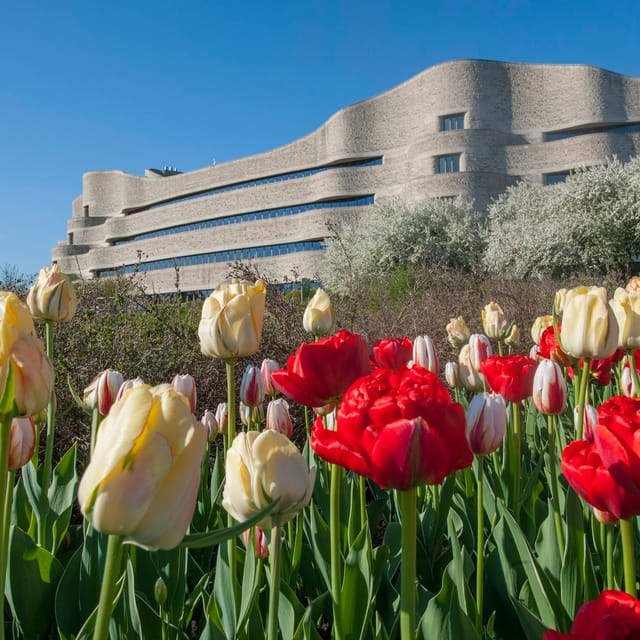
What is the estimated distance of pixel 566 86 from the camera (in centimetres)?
3434

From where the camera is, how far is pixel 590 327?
133 centimetres

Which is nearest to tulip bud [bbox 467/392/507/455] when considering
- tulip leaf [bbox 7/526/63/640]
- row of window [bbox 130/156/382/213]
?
tulip leaf [bbox 7/526/63/640]

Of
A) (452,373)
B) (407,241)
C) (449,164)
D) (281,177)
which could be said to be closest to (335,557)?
(452,373)

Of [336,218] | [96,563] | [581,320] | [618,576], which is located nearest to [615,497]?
Result: [581,320]

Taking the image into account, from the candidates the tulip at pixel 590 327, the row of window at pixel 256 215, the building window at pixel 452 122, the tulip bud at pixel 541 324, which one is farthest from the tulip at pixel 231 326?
the row of window at pixel 256 215

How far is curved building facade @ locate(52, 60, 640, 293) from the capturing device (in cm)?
3353

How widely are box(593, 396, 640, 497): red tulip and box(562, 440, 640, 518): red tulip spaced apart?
0.02 m

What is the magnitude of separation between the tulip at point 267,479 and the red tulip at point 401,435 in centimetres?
8

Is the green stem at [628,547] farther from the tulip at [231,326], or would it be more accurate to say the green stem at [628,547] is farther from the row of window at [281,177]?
the row of window at [281,177]

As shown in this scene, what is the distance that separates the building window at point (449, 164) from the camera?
1340 inches

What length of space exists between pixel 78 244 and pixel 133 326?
60.0 metres

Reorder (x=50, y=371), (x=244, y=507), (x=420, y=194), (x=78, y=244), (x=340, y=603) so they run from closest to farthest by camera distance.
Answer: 1. (x=50, y=371)
2. (x=244, y=507)
3. (x=340, y=603)
4. (x=420, y=194)
5. (x=78, y=244)

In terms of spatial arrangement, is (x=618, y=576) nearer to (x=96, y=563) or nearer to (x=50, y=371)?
(x=96, y=563)

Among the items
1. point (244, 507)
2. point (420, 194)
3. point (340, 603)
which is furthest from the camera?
point (420, 194)
